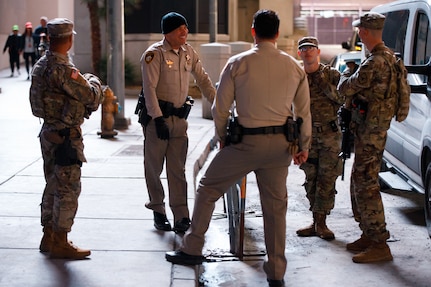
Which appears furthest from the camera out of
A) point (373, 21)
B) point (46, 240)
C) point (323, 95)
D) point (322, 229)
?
point (322, 229)

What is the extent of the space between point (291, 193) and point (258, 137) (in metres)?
4.49

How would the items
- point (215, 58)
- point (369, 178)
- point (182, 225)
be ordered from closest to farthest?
point (369, 178)
point (182, 225)
point (215, 58)

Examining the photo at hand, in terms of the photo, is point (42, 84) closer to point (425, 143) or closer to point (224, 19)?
point (425, 143)

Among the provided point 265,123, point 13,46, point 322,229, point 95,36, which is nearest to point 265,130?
point 265,123

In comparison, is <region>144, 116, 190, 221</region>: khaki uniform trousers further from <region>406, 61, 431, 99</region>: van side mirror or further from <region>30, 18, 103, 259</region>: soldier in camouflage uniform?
<region>406, 61, 431, 99</region>: van side mirror

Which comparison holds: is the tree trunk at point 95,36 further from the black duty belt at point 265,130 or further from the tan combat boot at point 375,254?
the black duty belt at point 265,130

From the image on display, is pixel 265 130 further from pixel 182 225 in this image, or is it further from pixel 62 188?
pixel 182 225

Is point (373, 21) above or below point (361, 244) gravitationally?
above

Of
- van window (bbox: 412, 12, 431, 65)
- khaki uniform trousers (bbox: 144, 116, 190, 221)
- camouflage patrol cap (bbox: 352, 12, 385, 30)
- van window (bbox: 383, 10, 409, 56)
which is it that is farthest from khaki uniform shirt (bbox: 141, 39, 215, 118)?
van window (bbox: 383, 10, 409, 56)

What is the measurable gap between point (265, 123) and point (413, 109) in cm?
299

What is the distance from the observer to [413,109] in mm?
8438

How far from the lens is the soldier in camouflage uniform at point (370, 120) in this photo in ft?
22.6

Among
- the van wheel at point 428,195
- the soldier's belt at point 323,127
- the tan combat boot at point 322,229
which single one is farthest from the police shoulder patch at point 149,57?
the van wheel at point 428,195

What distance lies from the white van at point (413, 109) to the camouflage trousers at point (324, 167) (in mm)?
861
